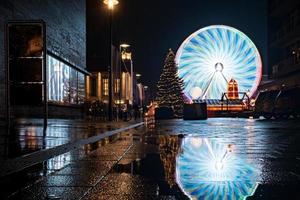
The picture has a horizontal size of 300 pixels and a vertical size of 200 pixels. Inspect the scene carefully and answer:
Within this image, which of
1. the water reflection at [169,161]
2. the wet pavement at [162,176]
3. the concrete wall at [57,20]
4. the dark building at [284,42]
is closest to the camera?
the wet pavement at [162,176]

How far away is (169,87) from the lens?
3506 inches

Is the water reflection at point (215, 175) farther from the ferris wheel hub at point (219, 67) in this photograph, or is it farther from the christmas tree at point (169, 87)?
the christmas tree at point (169, 87)

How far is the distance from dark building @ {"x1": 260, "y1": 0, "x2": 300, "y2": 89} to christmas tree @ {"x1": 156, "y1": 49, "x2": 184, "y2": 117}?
1121 inches

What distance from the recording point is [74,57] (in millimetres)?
39500

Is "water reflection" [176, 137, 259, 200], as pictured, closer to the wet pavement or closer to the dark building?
the wet pavement

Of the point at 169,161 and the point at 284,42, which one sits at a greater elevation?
the point at 284,42

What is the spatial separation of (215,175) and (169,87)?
83.5 m

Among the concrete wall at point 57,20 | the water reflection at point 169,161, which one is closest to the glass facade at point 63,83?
the concrete wall at point 57,20

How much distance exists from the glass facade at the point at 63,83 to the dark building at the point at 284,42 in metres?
21.7

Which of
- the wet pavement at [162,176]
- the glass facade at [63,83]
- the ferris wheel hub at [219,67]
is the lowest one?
the wet pavement at [162,176]

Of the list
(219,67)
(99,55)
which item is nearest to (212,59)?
(219,67)

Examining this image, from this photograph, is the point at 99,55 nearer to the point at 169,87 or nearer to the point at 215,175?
the point at 169,87

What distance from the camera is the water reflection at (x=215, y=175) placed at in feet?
15.3

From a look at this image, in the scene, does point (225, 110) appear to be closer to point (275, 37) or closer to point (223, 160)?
point (275, 37)
